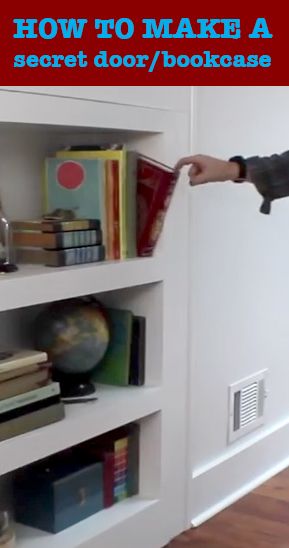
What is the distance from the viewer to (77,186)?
2.08 meters

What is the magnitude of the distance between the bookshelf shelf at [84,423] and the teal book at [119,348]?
1.3 inches

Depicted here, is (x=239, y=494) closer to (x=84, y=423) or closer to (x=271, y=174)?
(x=84, y=423)

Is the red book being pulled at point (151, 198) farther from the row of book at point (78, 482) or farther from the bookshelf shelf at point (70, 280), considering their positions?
the row of book at point (78, 482)

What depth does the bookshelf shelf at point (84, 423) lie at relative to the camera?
70.9 inches

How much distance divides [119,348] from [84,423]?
1.04ft

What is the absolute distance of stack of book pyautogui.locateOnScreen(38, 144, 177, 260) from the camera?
2.07 meters

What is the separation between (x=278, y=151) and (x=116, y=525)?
4.34 feet

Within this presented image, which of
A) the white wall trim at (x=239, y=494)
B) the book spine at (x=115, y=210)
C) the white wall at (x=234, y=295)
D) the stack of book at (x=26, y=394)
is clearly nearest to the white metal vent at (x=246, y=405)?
the white wall at (x=234, y=295)

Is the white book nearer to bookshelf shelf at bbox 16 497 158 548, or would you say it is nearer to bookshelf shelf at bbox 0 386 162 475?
bookshelf shelf at bbox 0 386 162 475

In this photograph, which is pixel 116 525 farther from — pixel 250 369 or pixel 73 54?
pixel 73 54

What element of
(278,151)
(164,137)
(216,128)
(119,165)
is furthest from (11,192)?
(278,151)

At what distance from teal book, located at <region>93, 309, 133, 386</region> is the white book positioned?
1.10 ft

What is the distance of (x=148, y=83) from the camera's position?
83.7 inches

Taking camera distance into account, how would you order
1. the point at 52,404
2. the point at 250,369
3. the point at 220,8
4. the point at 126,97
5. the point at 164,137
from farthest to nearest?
the point at 250,369
the point at 220,8
the point at 164,137
the point at 126,97
the point at 52,404
